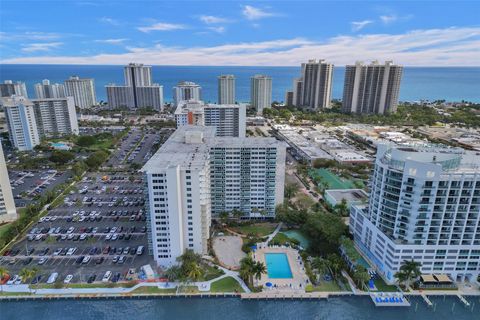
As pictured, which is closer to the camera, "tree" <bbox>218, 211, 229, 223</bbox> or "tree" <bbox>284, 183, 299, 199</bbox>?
"tree" <bbox>218, 211, 229, 223</bbox>

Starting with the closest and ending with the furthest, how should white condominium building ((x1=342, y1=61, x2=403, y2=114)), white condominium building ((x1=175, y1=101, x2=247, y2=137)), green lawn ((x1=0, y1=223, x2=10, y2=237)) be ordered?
green lawn ((x1=0, y1=223, x2=10, y2=237)) → white condominium building ((x1=175, y1=101, x2=247, y2=137)) → white condominium building ((x1=342, y1=61, x2=403, y2=114))

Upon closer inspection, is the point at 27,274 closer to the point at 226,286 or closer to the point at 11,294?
the point at 11,294

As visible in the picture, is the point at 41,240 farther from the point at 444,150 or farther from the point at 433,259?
the point at 444,150

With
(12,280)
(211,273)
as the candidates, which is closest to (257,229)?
(211,273)

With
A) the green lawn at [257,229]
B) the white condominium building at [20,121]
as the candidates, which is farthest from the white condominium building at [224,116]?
the white condominium building at [20,121]

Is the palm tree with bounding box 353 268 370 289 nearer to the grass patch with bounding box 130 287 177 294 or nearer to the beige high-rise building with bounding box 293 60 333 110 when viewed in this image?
the grass patch with bounding box 130 287 177 294

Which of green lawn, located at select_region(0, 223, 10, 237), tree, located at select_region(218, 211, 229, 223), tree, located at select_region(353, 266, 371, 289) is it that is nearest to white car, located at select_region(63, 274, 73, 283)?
green lawn, located at select_region(0, 223, 10, 237)

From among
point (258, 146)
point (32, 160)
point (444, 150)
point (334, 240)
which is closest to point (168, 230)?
point (258, 146)
